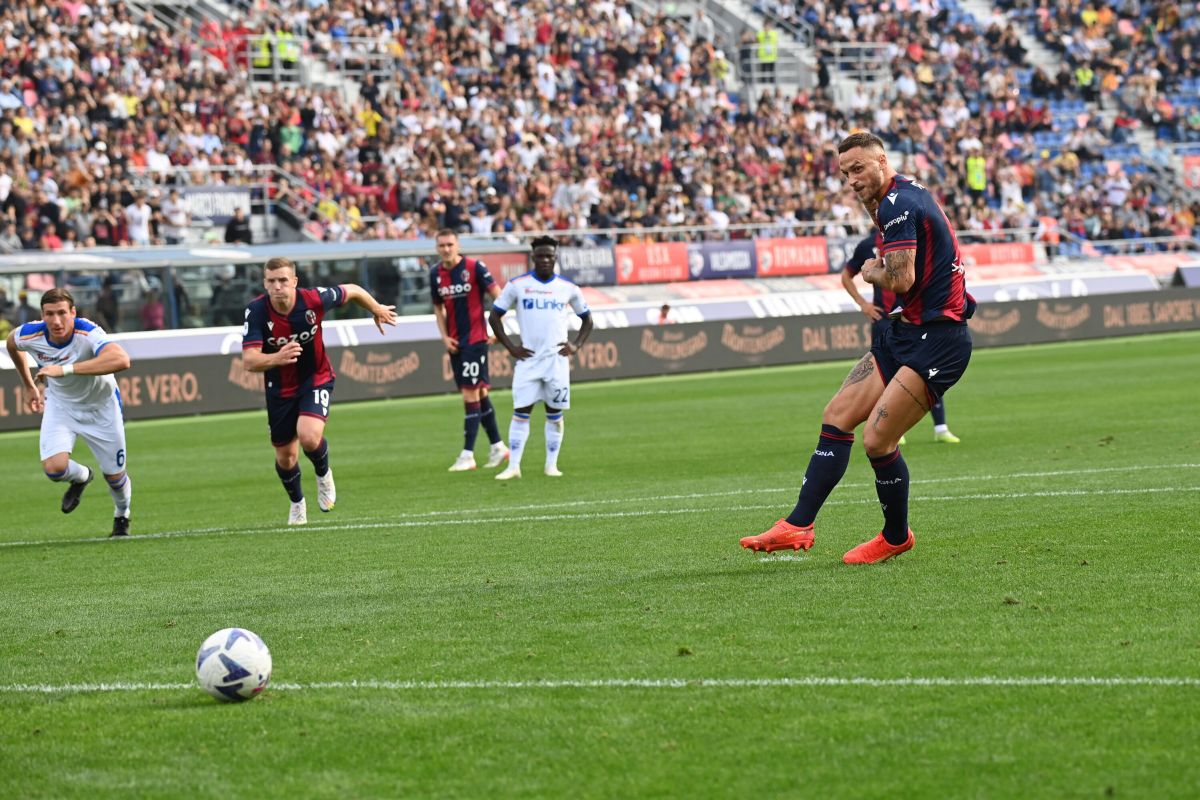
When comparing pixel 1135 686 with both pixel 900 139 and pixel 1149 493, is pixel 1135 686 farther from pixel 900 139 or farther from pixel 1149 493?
pixel 900 139

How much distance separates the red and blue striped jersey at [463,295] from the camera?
699 inches

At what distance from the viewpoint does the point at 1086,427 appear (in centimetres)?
1842

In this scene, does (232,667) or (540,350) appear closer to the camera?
(232,667)

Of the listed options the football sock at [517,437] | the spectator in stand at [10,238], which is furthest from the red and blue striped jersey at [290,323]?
the spectator in stand at [10,238]

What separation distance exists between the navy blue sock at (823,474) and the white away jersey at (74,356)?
20.3ft

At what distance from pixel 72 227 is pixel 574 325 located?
9.63m

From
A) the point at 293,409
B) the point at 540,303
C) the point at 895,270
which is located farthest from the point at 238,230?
the point at 895,270

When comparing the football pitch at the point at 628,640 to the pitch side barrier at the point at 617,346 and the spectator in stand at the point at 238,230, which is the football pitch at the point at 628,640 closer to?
the pitch side barrier at the point at 617,346

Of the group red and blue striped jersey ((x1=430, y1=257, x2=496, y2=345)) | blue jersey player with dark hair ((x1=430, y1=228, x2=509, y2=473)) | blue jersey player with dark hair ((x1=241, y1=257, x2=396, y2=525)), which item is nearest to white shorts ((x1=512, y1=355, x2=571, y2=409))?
blue jersey player with dark hair ((x1=430, y1=228, x2=509, y2=473))

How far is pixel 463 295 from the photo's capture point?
1781 cm

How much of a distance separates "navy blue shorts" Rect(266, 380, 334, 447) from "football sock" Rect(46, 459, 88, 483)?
1.65m

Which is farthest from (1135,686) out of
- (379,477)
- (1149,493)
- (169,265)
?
(169,265)

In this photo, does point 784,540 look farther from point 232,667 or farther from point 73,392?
point 73,392

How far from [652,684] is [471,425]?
448 inches
